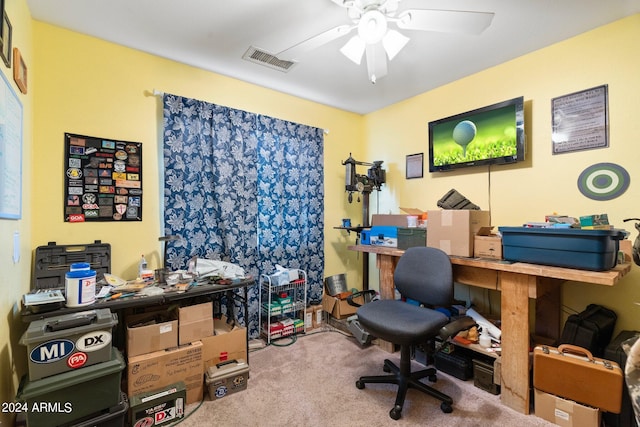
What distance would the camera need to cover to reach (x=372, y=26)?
1.54 m

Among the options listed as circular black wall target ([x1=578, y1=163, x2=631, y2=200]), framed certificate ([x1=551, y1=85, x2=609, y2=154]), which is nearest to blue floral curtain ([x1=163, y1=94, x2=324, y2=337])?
framed certificate ([x1=551, y1=85, x2=609, y2=154])

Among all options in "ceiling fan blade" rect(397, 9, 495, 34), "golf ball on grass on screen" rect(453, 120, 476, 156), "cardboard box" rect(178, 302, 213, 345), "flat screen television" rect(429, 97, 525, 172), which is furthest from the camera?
"golf ball on grass on screen" rect(453, 120, 476, 156)

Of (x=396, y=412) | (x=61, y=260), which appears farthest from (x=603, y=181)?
(x=61, y=260)

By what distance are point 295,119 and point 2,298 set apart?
269cm

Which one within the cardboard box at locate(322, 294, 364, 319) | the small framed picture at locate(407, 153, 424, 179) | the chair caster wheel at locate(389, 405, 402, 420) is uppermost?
the small framed picture at locate(407, 153, 424, 179)

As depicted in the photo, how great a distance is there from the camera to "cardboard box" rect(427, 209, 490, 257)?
82.4 inches

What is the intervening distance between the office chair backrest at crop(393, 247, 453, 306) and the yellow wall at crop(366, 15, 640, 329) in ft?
3.10

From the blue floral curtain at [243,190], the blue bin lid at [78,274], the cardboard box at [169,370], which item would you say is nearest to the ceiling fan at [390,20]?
the blue floral curtain at [243,190]

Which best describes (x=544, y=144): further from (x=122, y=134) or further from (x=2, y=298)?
(x=2, y=298)

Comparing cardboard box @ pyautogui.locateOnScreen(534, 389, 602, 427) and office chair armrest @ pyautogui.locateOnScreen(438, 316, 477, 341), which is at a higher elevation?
office chair armrest @ pyautogui.locateOnScreen(438, 316, 477, 341)

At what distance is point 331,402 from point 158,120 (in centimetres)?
254

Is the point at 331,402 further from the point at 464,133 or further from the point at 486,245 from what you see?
the point at 464,133

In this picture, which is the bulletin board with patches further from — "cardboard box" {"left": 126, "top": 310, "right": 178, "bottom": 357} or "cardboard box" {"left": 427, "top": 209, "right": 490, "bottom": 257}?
"cardboard box" {"left": 427, "top": 209, "right": 490, "bottom": 257}

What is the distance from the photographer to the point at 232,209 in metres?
2.72
